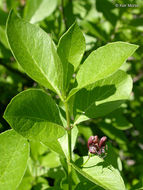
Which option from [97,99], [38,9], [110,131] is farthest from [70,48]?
[110,131]

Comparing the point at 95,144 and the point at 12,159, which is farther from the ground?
the point at 12,159

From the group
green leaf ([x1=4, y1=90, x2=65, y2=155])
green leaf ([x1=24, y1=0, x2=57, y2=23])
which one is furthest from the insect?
green leaf ([x1=24, y1=0, x2=57, y2=23])

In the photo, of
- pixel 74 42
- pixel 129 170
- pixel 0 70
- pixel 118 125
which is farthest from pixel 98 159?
pixel 129 170

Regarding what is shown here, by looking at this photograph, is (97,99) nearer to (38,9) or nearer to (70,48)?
(70,48)

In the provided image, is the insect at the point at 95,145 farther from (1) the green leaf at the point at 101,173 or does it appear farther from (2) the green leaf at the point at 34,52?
(2) the green leaf at the point at 34,52

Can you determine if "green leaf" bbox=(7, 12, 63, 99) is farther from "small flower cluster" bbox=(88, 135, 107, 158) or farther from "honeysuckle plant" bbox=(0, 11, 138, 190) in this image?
"small flower cluster" bbox=(88, 135, 107, 158)

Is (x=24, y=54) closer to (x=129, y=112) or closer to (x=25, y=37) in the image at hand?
(x=25, y=37)
